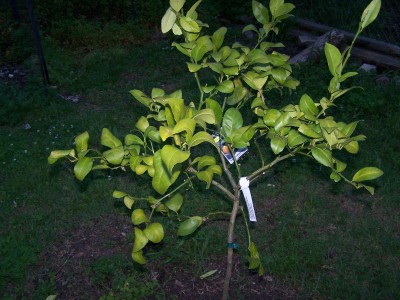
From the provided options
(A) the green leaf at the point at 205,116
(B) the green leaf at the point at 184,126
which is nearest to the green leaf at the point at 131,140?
(A) the green leaf at the point at 205,116

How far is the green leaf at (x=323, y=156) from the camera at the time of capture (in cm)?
179

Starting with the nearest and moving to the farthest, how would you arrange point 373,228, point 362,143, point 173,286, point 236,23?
point 173,286, point 373,228, point 362,143, point 236,23

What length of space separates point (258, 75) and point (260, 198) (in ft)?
5.43

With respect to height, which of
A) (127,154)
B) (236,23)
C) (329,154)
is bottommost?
(236,23)

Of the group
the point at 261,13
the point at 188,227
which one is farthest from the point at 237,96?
the point at 188,227

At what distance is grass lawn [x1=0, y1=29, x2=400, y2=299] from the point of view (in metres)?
2.99

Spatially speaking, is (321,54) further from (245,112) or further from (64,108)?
(64,108)

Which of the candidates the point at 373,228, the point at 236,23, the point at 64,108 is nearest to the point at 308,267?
the point at 373,228

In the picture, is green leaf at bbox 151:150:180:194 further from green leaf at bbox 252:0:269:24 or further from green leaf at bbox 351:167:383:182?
green leaf at bbox 252:0:269:24

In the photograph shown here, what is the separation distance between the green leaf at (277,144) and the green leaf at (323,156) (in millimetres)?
109

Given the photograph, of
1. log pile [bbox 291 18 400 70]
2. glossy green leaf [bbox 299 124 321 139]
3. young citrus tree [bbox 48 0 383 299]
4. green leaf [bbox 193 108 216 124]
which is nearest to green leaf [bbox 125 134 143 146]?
young citrus tree [bbox 48 0 383 299]

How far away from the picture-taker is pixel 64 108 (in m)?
5.12

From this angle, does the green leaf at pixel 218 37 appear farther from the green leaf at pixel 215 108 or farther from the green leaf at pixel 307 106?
the green leaf at pixel 307 106

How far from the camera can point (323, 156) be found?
180cm
